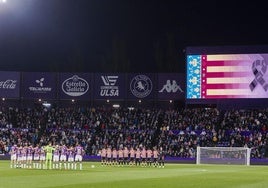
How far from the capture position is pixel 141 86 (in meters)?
72.5

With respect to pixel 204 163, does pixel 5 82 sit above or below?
above

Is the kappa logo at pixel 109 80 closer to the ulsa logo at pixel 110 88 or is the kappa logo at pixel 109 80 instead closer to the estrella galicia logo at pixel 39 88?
the ulsa logo at pixel 110 88

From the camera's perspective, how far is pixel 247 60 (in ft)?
211

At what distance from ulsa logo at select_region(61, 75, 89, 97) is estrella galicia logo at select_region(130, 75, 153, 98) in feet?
20.2

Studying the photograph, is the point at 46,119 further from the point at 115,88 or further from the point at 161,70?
the point at 161,70

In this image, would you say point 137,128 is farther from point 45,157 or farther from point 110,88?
point 45,157

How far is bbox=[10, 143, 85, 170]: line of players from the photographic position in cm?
4503

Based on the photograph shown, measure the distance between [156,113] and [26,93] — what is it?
682 inches

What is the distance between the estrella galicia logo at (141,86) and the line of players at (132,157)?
57.9 ft

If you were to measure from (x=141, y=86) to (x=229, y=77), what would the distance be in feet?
43.2

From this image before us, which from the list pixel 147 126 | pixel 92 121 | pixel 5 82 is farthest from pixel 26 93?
pixel 147 126

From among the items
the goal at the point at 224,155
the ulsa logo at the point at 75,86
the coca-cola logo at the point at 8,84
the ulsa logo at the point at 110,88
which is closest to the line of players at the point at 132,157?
the goal at the point at 224,155

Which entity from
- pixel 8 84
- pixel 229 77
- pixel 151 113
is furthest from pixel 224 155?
pixel 8 84

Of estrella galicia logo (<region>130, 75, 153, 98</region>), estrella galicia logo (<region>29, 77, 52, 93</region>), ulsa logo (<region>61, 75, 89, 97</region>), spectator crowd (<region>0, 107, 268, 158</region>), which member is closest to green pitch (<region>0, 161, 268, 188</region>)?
spectator crowd (<region>0, 107, 268, 158</region>)
